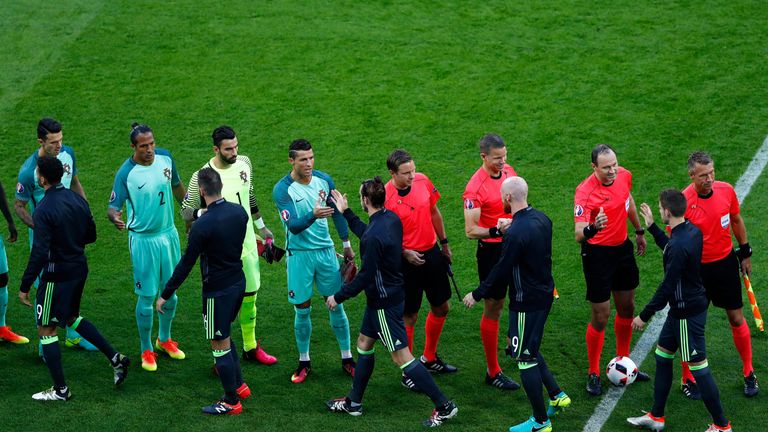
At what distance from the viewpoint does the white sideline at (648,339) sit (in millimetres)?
8094

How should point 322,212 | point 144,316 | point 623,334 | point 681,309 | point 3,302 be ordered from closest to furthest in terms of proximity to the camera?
1. point 681,309
2. point 322,212
3. point 623,334
4. point 144,316
5. point 3,302

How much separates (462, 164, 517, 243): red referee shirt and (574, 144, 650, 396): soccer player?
0.64m

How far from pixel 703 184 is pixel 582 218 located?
3.22ft

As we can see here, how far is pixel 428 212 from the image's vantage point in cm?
854

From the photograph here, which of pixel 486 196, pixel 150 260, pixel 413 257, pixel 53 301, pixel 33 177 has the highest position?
pixel 486 196

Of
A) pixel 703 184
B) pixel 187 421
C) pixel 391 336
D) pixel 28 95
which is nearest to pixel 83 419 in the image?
pixel 187 421

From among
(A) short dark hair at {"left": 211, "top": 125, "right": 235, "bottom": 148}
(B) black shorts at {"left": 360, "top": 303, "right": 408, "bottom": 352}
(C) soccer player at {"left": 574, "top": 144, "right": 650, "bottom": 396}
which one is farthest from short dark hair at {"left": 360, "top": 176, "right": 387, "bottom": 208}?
(C) soccer player at {"left": 574, "top": 144, "right": 650, "bottom": 396}

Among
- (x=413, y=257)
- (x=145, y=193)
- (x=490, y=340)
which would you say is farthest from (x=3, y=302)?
(x=490, y=340)

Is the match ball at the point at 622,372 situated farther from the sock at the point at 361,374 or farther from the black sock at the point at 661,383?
the sock at the point at 361,374

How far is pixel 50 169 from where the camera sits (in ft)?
26.3

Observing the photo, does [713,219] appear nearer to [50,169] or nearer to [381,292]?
[381,292]

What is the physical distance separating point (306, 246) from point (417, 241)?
97cm

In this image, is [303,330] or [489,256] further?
[303,330]

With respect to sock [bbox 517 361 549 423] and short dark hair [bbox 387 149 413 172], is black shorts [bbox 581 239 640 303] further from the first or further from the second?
short dark hair [bbox 387 149 413 172]
